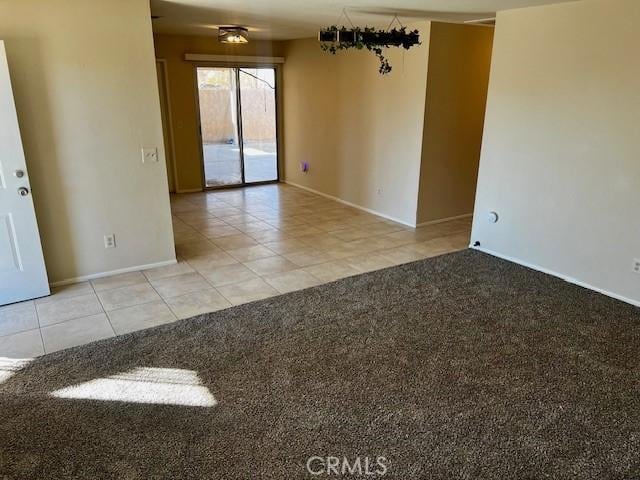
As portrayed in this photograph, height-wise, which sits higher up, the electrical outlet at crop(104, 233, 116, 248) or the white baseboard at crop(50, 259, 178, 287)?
the electrical outlet at crop(104, 233, 116, 248)

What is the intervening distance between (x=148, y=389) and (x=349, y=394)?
1.10m

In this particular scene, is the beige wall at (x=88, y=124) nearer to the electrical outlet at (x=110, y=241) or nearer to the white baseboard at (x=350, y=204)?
the electrical outlet at (x=110, y=241)

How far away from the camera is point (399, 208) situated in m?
5.78

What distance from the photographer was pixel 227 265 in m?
4.37

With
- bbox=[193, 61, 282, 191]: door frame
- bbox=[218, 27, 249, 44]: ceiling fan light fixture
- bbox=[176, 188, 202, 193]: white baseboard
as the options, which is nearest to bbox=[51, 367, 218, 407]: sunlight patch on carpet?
bbox=[218, 27, 249, 44]: ceiling fan light fixture

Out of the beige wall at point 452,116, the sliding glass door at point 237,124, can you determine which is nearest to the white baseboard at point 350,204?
the beige wall at point 452,116

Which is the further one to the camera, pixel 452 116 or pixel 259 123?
pixel 259 123

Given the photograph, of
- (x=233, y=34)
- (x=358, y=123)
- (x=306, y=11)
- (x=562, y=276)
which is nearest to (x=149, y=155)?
(x=306, y=11)

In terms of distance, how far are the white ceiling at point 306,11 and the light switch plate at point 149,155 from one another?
1.25m

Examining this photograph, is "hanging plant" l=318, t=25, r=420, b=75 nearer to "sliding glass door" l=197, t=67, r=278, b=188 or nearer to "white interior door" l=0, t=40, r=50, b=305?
"white interior door" l=0, t=40, r=50, b=305

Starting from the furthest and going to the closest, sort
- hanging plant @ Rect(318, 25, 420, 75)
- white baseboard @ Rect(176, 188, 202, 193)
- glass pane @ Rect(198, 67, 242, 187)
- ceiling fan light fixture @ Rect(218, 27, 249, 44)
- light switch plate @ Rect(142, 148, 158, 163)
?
white baseboard @ Rect(176, 188, 202, 193), glass pane @ Rect(198, 67, 242, 187), ceiling fan light fixture @ Rect(218, 27, 249, 44), hanging plant @ Rect(318, 25, 420, 75), light switch plate @ Rect(142, 148, 158, 163)

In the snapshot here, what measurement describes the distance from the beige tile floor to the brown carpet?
0.29 meters

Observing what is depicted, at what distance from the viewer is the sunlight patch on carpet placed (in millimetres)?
2426

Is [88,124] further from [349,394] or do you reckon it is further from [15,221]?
[349,394]
